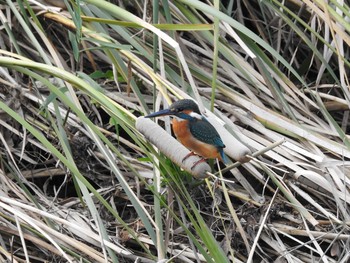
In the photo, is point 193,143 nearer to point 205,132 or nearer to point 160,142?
point 205,132

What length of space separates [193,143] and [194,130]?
0.20ft

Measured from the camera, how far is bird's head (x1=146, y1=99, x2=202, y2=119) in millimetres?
2424

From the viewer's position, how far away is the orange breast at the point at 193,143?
8.10 ft

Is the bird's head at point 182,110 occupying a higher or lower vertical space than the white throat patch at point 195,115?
higher

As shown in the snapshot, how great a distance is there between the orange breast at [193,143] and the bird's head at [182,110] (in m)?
0.03

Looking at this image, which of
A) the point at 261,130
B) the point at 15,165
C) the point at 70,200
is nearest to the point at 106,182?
the point at 70,200

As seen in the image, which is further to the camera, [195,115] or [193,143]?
[193,143]

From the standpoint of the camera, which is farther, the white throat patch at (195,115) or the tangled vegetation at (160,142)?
the white throat patch at (195,115)

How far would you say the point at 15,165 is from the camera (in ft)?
8.60

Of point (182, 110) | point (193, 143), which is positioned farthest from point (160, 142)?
point (193, 143)

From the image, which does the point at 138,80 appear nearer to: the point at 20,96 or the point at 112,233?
the point at 20,96

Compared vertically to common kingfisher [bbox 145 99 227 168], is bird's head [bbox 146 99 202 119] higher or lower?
higher

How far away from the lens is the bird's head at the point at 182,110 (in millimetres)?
2424

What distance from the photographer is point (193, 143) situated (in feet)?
8.44
